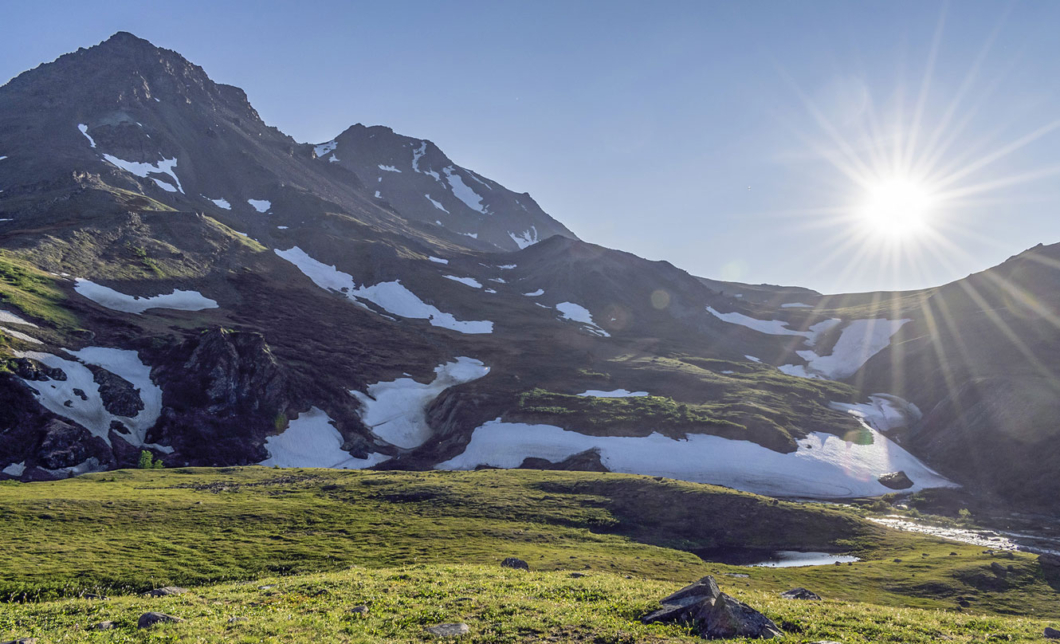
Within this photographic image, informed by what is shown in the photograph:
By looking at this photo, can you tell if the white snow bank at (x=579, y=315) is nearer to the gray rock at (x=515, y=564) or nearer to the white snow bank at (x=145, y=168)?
the white snow bank at (x=145, y=168)

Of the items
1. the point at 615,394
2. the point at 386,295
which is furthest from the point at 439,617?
the point at 386,295

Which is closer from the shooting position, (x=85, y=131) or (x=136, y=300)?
(x=136, y=300)

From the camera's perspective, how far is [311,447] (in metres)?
88.6

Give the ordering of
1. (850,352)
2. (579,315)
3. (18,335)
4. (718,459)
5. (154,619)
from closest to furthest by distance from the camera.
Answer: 1. (154,619)
2. (18,335)
3. (718,459)
4. (850,352)
5. (579,315)

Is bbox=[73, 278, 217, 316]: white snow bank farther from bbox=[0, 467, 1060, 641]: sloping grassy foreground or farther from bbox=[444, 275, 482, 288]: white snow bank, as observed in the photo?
bbox=[444, 275, 482, 288]: white snow bank

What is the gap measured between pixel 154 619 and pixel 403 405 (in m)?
91.9

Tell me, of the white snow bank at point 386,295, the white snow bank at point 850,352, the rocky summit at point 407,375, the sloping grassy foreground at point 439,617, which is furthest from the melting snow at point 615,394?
the sloping grassy foreground at point 439,617

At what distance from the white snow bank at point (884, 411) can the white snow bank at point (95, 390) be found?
12755cm

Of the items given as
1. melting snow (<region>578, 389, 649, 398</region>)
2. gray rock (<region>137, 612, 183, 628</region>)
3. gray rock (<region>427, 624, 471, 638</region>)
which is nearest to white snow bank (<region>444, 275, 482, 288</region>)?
melting snow (<region>578, 389, 649, 398</region>)

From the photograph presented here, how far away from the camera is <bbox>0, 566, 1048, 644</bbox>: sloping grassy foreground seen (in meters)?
15.6

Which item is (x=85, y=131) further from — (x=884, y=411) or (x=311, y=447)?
(x=884, y=411)

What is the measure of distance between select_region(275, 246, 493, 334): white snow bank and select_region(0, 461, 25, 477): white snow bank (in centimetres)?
10024

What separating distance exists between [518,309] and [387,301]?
138ft

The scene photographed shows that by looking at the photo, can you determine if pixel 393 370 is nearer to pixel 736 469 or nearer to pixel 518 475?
pixel 518 475
